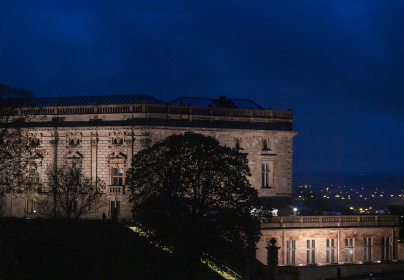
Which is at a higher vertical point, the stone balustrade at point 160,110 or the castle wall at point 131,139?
the stone balustrade at point 160,110

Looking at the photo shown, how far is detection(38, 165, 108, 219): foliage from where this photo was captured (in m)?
70.7

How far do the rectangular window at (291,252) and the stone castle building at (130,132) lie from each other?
9.14m

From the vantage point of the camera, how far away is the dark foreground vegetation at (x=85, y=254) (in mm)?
57062

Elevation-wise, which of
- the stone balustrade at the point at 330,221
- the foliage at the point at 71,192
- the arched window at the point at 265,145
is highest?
the arched window at the point at 265,145

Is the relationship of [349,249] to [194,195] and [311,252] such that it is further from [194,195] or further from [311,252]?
[194,195]

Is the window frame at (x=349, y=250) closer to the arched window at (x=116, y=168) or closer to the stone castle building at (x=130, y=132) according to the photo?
the stone castle building at (x=130, y=132)

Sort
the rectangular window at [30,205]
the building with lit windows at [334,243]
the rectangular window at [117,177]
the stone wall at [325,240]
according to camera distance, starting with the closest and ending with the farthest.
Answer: the stone wall at [325,240] → the building with lit windows at [334,243] → the rectangular window at [117,177] → the rectangular window at [30,205]

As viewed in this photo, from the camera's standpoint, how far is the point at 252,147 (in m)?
82.1

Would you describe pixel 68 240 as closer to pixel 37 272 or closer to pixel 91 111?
pixel 37 272

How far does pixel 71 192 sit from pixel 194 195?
1713cm

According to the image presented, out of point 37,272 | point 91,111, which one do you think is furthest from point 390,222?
point 37,272

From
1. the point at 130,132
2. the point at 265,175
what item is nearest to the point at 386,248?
the point at 265,175

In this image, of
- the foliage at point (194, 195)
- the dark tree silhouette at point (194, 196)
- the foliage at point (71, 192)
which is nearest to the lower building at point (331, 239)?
the dark tree silhouette at point (194, 196)

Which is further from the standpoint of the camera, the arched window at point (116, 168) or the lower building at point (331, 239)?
the arched window at point (116, 168)
